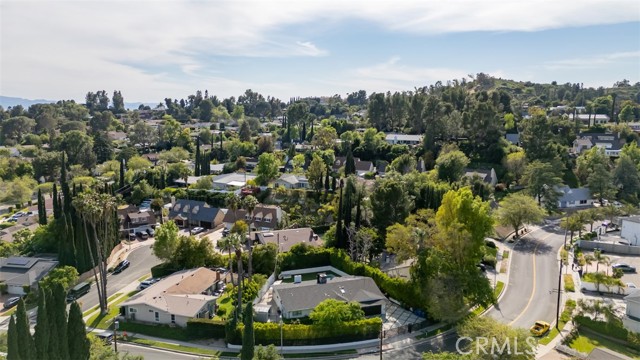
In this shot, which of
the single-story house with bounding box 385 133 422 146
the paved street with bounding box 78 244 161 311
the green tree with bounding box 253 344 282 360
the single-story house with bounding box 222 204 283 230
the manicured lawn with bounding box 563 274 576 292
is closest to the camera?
the green tree with bounding box 253 344 282 360

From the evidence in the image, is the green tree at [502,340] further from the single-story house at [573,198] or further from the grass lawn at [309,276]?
the single-story house at [573,198]

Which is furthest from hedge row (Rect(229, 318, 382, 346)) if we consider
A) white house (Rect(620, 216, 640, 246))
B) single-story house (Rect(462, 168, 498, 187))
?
single-story house (Rect(462, 168, 498, 187))

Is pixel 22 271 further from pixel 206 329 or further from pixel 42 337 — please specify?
pixel 42 337

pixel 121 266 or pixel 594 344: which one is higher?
pixel 594 344

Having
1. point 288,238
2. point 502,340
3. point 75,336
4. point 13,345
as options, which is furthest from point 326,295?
point 13,345

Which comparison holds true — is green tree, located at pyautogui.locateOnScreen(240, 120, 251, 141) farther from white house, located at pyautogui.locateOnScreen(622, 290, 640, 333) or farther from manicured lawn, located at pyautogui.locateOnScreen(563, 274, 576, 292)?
white house, located at pyautogui.locateOnScreen(622, 290, 640, 333)

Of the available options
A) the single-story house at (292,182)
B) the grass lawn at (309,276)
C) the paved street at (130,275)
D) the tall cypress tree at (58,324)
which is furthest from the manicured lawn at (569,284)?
the paved street at (130,275)
